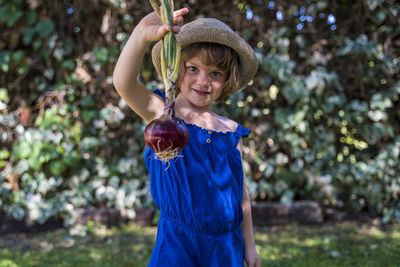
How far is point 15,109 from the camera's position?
13.1 feet

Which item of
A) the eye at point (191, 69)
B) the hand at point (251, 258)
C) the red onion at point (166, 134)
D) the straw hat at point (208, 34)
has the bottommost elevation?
the hand at point (251, 258)

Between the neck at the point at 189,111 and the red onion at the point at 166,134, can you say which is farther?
the neck at the point at 189,111

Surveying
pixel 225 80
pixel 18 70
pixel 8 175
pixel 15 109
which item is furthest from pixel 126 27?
pixel 225 80

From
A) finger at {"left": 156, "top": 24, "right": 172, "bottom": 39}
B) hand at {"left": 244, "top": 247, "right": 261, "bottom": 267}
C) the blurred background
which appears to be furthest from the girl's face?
the blurred background

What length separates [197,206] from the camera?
138cm

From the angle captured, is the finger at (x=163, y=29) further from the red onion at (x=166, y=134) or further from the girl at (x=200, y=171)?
the girl at (x=200, y=171)

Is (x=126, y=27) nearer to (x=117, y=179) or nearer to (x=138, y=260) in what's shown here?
(x=117, y=179)

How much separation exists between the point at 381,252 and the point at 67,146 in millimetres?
2713

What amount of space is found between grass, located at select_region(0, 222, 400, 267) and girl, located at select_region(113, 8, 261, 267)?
4.78 feet

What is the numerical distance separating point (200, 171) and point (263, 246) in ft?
6.38

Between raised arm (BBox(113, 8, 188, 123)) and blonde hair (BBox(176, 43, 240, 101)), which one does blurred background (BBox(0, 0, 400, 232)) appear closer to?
blonde hair (BBox(176, 43, 240, 101))

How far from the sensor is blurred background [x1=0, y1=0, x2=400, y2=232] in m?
3.62

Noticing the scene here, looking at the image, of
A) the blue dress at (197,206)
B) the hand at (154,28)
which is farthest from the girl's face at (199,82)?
the hand at (154,28)

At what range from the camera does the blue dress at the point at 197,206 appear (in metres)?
1.36
